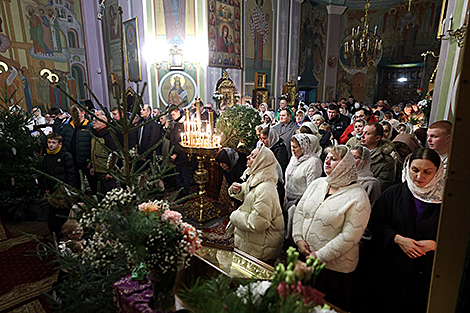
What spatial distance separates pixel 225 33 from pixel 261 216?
35.6 ft

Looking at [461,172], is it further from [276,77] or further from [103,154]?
[276,77]

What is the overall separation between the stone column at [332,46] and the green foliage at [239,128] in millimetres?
15187

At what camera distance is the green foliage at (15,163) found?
4668 mm

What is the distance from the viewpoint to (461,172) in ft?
2.98

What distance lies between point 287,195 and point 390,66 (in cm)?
1904

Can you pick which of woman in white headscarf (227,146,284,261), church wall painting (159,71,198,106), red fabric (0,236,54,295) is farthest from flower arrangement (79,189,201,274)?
church wall painting (159,71,198,106)

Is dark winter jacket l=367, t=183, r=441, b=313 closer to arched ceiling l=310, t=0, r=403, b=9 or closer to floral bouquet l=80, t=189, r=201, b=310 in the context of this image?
floral bouquet l=80, t=189, r=201, b=310

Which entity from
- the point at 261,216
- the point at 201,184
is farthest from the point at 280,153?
the point at 261,216

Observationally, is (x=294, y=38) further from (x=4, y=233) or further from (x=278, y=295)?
(x=278, y=295)

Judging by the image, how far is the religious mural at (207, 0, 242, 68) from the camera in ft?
36.4

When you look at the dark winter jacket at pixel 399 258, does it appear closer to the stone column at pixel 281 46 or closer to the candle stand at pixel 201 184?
the candle stand at pixel 201 184

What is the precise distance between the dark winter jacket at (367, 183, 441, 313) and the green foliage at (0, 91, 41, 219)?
18.0 ft

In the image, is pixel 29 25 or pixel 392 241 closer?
pixel 392 241

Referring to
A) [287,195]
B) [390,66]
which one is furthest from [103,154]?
[390,66]
